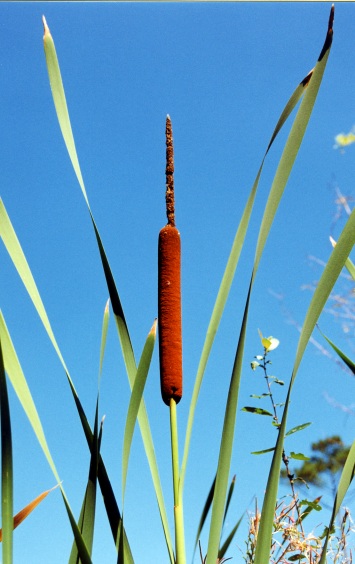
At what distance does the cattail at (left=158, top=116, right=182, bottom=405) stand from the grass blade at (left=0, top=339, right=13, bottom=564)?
0.90 feet

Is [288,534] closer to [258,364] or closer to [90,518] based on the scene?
[258,364]

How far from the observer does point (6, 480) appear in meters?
0.96

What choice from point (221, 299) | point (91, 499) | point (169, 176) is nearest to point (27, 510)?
point (91, 499)

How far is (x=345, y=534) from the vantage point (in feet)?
5.44

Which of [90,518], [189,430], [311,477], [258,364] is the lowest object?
[90,518]

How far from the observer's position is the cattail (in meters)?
1.10

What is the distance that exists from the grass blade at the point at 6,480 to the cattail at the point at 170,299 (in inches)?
10.8

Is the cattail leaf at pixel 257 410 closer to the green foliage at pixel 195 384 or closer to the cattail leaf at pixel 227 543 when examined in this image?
the cattail leaf at pixel 227 543

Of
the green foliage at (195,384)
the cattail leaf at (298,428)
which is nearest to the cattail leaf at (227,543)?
the green foliage at (195,384)

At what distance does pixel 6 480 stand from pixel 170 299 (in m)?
0.42

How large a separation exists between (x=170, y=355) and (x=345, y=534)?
89 centimetres

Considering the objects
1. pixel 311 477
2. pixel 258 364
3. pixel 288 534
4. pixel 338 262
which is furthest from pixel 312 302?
pixel 311 477

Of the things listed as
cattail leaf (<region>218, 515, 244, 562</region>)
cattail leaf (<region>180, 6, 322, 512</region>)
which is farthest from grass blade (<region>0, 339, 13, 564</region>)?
cattail leaf (<region>218, 515, 244, 562</region>)

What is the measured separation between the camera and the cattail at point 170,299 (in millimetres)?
1100
